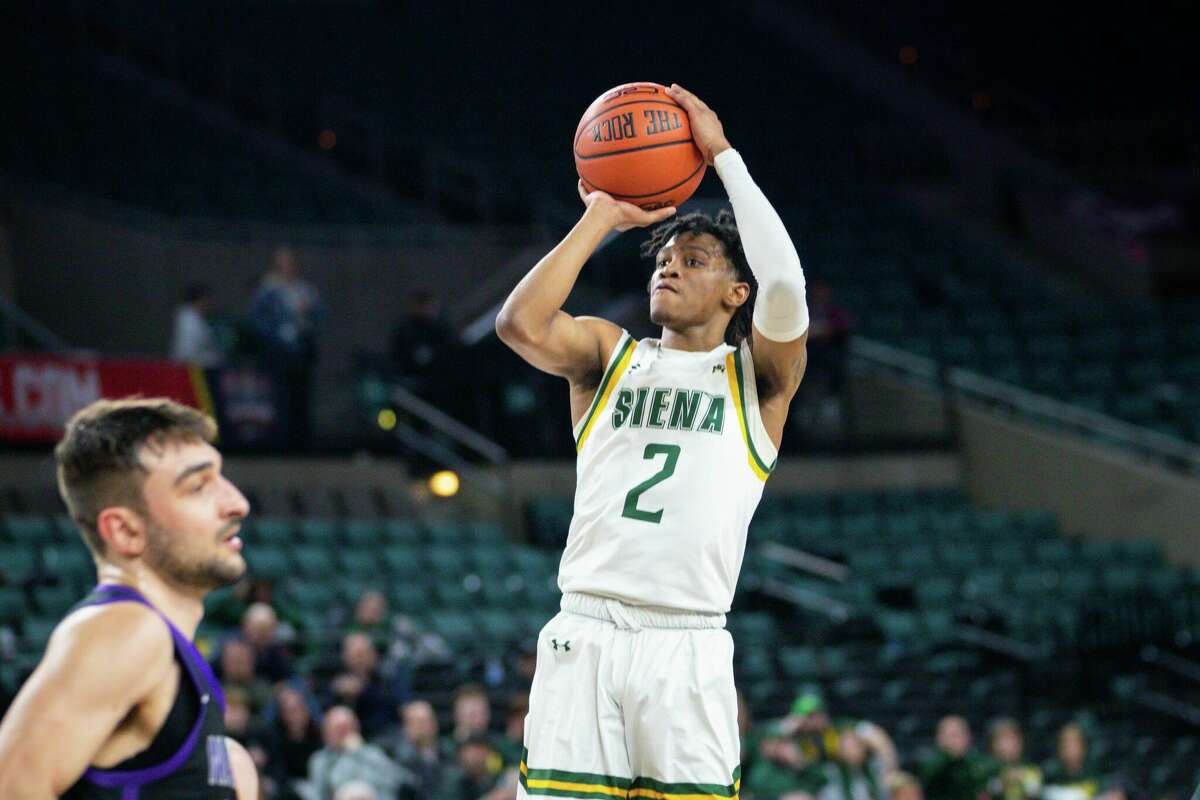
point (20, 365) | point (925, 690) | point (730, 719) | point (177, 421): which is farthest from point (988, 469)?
point (177, 421)

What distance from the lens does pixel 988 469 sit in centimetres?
1864

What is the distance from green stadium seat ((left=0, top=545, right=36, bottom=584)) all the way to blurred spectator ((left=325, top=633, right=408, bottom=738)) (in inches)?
79.7

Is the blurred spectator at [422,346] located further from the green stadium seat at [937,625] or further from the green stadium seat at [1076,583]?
the green stadium seat at [1076,583]

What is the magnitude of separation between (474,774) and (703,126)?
5383mm

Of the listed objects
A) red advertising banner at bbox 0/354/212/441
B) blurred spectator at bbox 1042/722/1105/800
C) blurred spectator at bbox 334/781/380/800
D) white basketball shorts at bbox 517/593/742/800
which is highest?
red advertising banner at bbox 0/354/212/441

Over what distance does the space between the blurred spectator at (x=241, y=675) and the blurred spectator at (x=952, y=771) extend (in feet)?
13.2

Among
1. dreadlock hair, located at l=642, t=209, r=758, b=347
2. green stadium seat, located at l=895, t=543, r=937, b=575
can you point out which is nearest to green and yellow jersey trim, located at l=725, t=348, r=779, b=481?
dreadlock hair, located at l=642, t=209, r=758, b=347

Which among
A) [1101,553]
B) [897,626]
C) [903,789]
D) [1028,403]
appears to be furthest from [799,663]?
[1028,403]

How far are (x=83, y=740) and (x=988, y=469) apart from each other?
638 inches

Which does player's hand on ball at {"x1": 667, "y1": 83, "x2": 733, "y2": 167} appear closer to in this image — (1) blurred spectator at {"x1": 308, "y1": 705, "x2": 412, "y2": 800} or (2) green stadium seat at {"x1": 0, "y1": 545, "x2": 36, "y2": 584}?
(1) blurred spectator at {"x1": 308, "y1": 705, "x2": 412, "y2": 800}

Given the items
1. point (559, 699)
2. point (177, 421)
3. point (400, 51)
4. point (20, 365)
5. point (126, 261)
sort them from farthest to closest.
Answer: point (400, 51) < point (126, 261) < point (20, 365) < point (559, 699) < point (177, 421)

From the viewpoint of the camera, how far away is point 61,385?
13.6 metres

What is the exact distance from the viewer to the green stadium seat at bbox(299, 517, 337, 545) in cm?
1327

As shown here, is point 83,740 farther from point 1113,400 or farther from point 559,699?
point 1113,400
